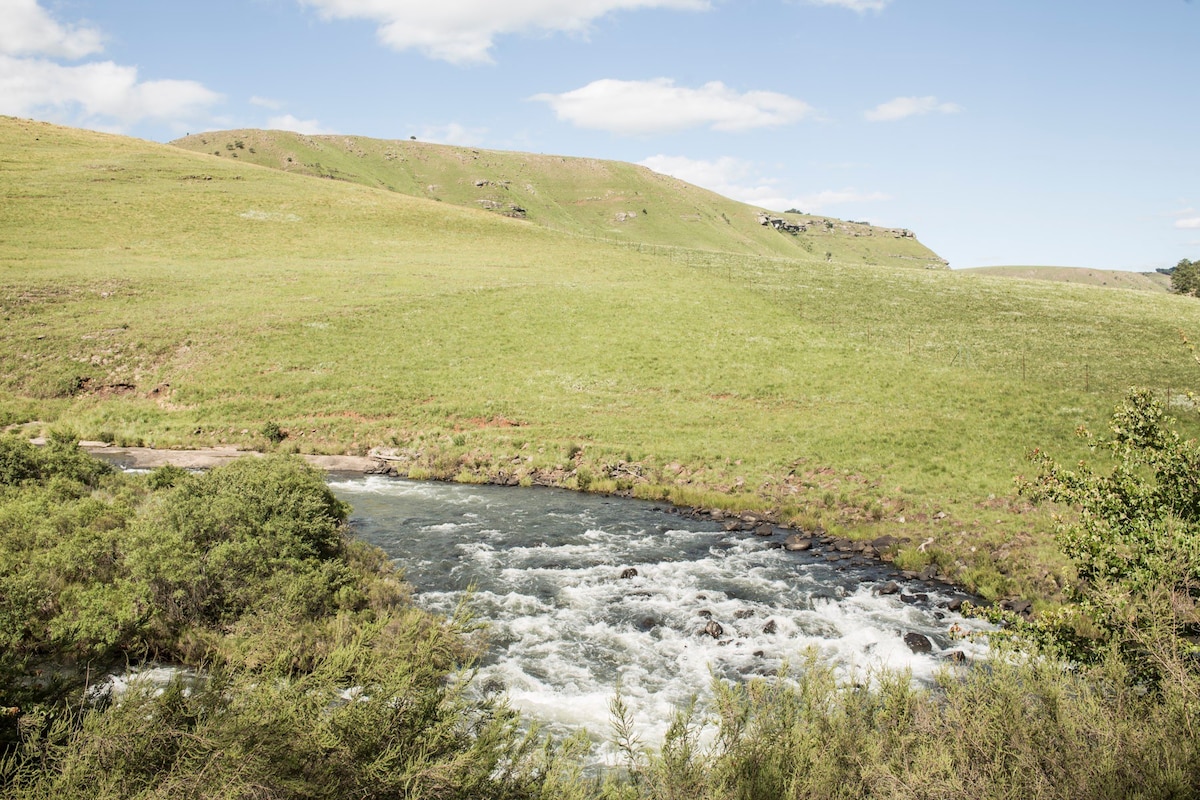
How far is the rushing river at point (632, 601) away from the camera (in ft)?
45.9

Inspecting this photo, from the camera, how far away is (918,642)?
15.8 meters

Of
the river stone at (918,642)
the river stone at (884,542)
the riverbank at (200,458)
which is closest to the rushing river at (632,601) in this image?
the river stone at (918,642)

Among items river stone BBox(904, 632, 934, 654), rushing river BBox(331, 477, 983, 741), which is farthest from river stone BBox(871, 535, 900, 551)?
river stone BBox(904, 632, 934, 654)

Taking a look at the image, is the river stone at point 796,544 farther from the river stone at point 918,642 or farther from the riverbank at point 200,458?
the riverbank at point 200,458

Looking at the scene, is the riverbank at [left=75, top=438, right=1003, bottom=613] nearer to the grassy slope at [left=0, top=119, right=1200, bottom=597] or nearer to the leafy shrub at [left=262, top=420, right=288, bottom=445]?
the grassy slope at [left=0, top=119, right=1200, bottom=597]

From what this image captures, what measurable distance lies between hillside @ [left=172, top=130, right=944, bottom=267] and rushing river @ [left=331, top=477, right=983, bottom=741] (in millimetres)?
131093

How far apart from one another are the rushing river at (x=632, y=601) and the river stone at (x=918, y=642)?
0.51ft

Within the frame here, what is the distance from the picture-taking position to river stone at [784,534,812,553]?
910 inches

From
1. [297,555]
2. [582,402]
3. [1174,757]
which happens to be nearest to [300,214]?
[582,402]

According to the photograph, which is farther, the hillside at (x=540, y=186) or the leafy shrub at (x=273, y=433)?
the hillside at (x=540, y=186)

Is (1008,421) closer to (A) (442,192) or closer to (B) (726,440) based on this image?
(B) (726,440)

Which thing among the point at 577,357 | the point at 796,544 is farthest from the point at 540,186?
the point at 796,544

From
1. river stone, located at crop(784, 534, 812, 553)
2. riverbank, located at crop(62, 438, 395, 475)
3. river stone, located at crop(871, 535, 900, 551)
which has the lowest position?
riverbank, located at crop(62, 438, 395, 475)

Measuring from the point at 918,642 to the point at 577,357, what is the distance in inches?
1244
